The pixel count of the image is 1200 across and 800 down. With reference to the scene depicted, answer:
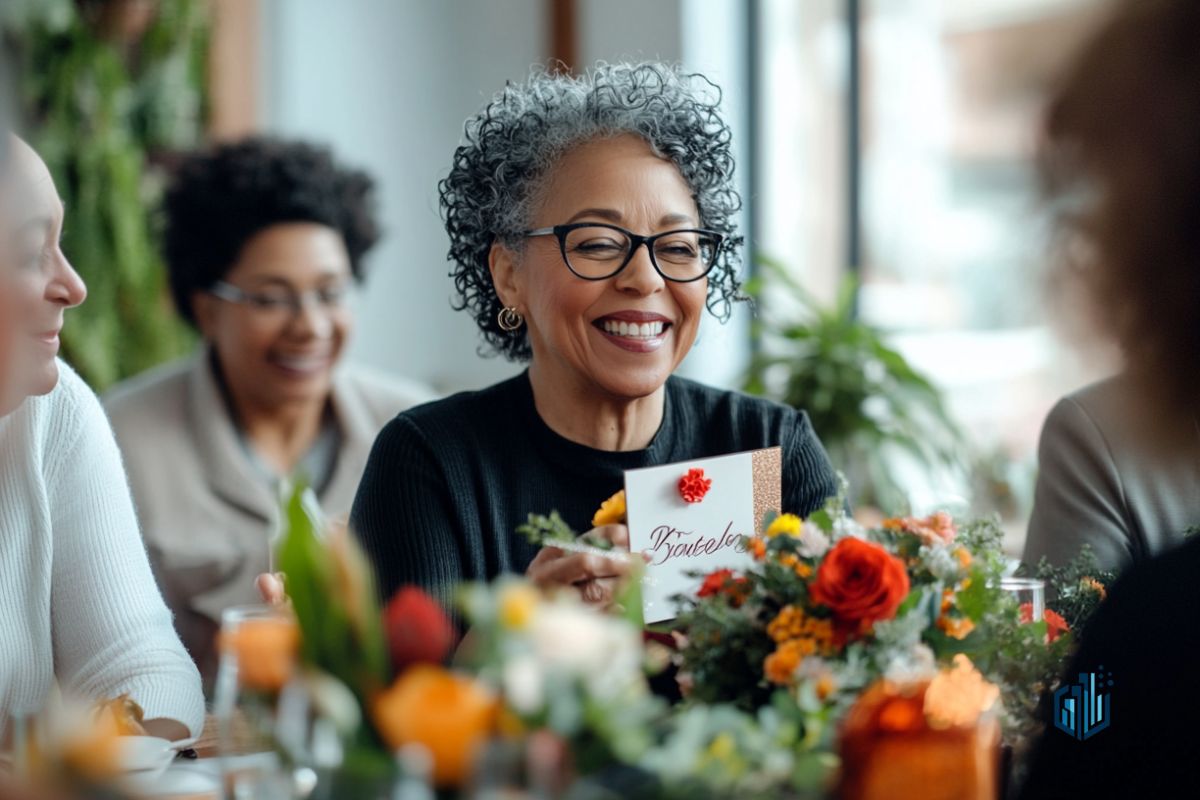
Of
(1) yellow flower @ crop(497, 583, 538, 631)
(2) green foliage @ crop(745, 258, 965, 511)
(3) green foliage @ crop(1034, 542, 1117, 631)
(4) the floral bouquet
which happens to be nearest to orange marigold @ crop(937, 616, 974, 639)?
(4) the floral bouquet

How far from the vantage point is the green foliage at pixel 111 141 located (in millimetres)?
3885

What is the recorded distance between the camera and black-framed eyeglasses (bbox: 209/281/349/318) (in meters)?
2.91

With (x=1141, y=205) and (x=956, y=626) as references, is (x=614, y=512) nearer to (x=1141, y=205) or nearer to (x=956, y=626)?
(x=956, y=626)

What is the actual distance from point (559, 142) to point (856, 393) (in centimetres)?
177

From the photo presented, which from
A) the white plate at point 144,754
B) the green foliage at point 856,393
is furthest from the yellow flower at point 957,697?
the green foliage at point 856,393

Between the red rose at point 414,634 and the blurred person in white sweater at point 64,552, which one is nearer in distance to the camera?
the red rose at point 414,634

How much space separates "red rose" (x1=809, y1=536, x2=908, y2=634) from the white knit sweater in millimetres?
878

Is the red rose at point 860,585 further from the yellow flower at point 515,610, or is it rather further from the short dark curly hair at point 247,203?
the short dark curly hair at point 247,203

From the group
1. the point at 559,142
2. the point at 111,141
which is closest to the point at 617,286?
the point at 559,142

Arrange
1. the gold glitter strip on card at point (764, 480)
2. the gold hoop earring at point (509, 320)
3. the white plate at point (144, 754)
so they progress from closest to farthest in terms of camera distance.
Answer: the white plate at point (144, 754) → the gold glitter strip on card at point (764, 480) → the gold hoop earring at point (509, 320)

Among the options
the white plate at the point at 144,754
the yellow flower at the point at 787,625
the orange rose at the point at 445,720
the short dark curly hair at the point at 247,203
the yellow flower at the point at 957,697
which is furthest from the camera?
the short dark curly hair at the point at 247,203

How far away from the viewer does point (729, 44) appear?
13.2 feet

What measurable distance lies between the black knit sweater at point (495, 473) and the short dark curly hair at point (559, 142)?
0.68ft

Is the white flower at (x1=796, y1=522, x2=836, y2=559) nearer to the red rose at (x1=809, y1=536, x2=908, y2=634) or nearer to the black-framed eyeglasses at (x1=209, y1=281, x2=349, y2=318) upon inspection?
the red rose at (x1=809, y1=536, x2=908, y2=634)
